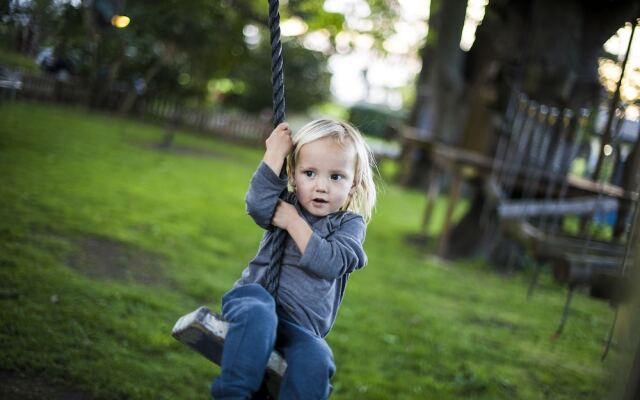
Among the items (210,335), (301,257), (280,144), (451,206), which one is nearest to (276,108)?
(280,144)

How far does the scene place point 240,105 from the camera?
20109 millimetres

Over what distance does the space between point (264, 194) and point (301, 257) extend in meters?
0.25

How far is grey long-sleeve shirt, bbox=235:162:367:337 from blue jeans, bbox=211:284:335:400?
92mm

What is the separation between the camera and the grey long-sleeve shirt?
2.13 metres

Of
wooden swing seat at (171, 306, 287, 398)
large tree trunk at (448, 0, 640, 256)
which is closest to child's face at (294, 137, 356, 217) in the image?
wooden swing seat at (171, 306, 287, 398)

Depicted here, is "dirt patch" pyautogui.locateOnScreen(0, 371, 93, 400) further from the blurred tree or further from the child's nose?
the blurred tree

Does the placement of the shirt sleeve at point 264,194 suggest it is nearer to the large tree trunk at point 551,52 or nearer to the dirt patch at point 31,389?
the dirt patch at point 31,389

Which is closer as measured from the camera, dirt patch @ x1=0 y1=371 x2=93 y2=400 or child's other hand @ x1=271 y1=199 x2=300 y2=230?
child's other hand @ x1=271 y1=199 x2=300 y2=230

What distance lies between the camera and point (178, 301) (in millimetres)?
4531

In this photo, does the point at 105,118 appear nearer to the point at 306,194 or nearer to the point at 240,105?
the point at 240,105

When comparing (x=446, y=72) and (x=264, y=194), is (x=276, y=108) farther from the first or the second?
(x=446, y=72)

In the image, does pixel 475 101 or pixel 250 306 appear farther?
pixel 475 101

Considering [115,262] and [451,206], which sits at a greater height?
[451,206]

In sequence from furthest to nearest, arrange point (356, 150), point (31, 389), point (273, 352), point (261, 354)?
point (31, 389), point (356, 150), point (273, 352), point (261, 354)
